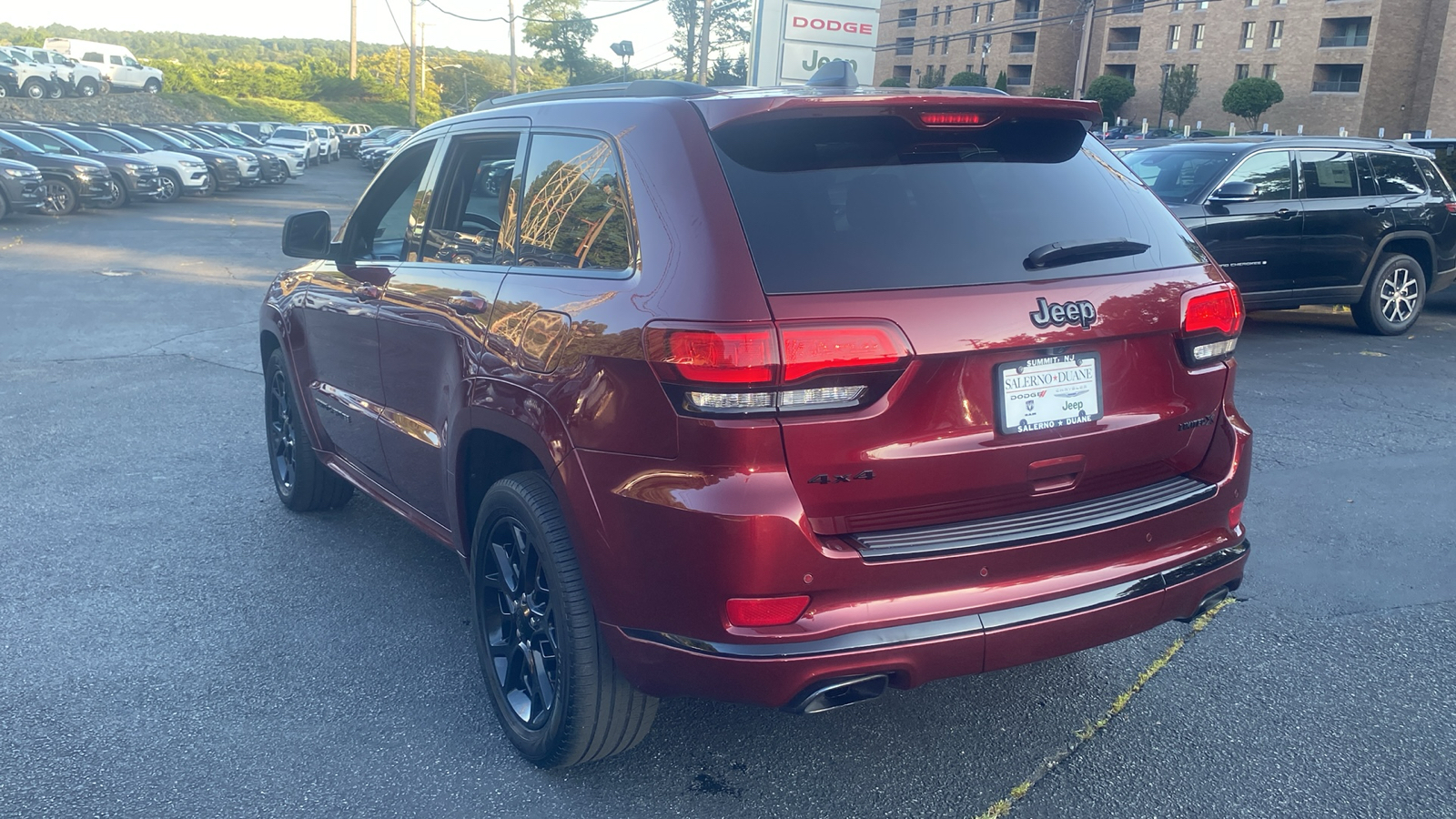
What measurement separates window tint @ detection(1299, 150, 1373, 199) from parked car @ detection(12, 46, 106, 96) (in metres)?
53.1

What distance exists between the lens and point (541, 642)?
127 inches

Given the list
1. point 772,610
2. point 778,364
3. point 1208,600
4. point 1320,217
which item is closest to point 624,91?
point 778,364

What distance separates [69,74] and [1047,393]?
58.2 meters

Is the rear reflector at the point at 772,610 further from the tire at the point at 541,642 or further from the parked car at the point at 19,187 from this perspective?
the parked car at the point at 19,187

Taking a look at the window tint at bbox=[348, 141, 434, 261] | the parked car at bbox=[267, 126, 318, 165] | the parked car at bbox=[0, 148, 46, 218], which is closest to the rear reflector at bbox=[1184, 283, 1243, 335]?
the window tint at bbox=[348, 141, 434, 261]

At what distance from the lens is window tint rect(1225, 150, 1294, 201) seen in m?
10.0

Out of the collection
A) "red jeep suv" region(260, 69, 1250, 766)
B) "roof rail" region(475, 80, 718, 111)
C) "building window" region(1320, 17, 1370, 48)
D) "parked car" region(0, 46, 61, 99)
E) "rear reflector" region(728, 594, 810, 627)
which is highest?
"building window" region(1320, 17, 1370, 48)

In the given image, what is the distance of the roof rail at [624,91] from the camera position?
3092mm

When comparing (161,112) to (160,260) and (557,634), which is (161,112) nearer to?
(160,260)

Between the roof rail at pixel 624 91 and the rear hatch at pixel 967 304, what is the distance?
312 millimetres

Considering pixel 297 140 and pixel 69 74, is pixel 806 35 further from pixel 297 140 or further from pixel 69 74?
pixel 69 74

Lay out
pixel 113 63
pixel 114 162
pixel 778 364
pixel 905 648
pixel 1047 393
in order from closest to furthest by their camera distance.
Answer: pixel 778 364 < pixel 905 648 < pixel 1047 393 < pixel 114 162 < pixel 113 63

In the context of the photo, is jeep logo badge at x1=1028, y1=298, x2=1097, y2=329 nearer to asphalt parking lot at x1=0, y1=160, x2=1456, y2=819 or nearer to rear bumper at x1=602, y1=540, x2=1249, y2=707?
rear bumper at x1=602, y1=540, x2=1249, y2=707

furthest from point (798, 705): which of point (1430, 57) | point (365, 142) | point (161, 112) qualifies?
point (1430, 57)
